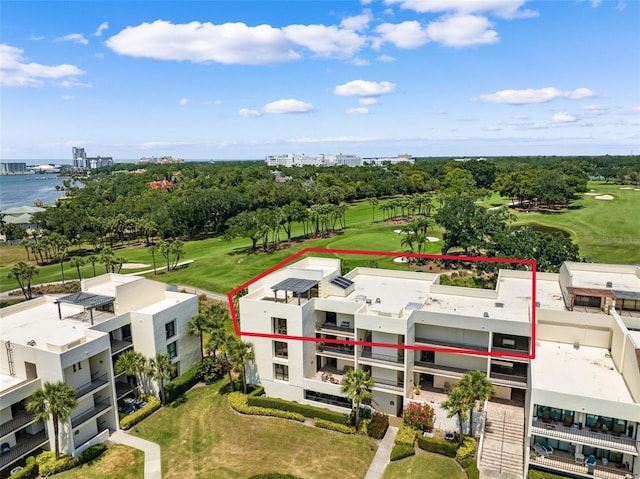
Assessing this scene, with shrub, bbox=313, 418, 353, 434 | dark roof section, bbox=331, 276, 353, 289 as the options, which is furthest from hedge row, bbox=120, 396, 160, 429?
dark roof section, bbox=331, 276, 353, 289

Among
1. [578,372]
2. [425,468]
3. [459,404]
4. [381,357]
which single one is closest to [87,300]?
[381,357]

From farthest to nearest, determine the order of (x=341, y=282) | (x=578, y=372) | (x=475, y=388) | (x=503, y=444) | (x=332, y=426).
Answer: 1. (x=341, y=282)
2. (x=332, y=426)
3. (x=503, y=444)
4. (x=578, y=372)
5. (x=475, y=388)

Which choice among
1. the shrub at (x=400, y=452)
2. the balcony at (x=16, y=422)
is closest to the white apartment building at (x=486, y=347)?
the shrub at (x=400, y=452)

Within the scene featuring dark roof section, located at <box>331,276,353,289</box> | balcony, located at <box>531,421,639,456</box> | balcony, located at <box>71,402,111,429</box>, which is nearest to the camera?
balcony, located at <box>531,421,639,456</box>

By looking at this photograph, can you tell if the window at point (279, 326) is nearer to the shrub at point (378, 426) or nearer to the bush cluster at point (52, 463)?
the shrub at point (378, 426)

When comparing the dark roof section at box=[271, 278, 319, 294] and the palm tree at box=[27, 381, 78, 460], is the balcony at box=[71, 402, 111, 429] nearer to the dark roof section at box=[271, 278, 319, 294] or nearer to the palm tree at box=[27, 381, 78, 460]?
the palm tree at box=[27, 381, 78, 460]

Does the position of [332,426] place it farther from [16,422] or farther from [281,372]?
[16,422]
